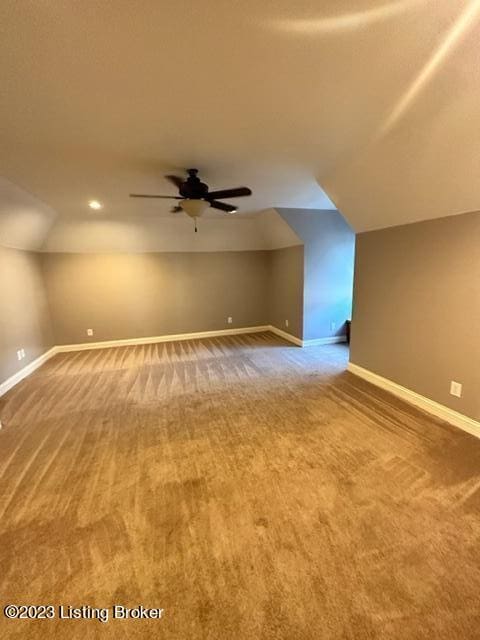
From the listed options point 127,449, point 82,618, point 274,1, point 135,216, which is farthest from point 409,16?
point 135,216

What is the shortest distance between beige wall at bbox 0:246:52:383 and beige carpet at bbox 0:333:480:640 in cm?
90

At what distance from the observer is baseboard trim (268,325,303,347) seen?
5.02m

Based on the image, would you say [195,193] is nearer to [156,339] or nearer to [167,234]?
[167,234]

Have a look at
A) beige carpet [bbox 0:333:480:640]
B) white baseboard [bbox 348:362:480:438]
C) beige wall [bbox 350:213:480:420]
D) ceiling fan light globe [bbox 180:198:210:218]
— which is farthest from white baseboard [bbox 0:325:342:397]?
ceiling fan light globe [bbox 180:198:210:218]

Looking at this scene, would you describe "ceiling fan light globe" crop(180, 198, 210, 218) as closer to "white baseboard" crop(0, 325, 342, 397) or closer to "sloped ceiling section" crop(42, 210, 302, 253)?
"sloped ceiling section" crop(42, 210, 302, 253)

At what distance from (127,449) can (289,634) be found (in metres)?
1.66

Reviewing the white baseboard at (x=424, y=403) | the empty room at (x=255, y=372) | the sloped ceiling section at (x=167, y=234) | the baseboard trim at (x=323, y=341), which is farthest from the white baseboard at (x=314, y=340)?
the sloped ceiling section at (x=167, y=234)

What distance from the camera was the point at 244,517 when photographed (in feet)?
5.33

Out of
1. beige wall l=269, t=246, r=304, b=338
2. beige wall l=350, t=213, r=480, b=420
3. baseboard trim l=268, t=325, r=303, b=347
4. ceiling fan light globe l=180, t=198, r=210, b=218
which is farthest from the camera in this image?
baseboard trim l=268, t=325, r=303, b=347

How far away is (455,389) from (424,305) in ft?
2.69

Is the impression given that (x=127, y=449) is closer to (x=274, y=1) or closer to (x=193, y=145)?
(x=193, y=145)

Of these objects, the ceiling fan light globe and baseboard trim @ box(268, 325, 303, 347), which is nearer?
the ceiling fan light globe

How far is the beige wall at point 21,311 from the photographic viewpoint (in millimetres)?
3500

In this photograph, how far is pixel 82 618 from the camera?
118 cm
